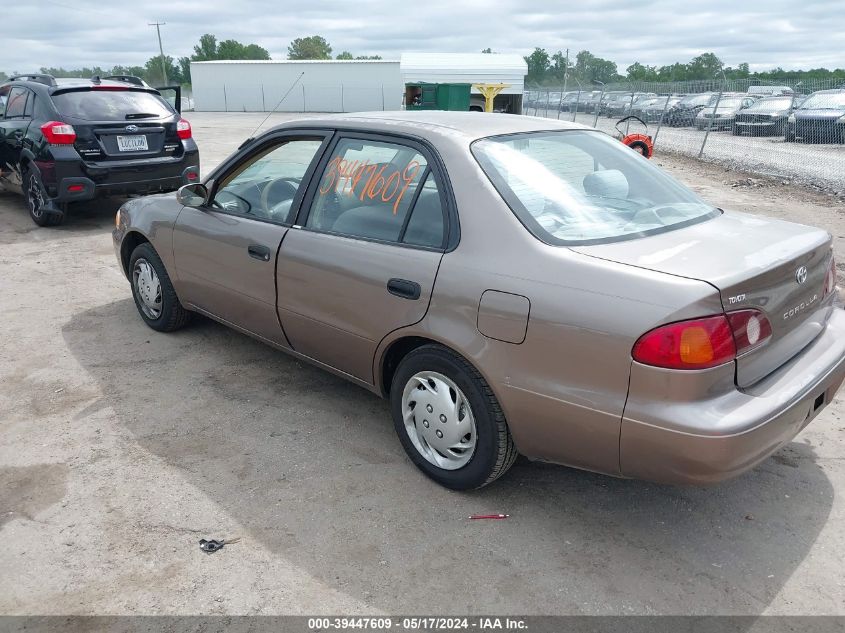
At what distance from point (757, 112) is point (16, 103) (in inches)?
739

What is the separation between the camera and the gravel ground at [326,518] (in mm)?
2578

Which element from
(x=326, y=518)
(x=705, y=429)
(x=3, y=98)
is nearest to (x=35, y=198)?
(x=3, y=98)

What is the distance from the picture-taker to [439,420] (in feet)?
10.2

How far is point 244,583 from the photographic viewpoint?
2643mm

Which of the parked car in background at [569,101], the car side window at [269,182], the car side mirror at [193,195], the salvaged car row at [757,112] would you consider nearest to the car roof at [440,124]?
the car side window at [269,182]

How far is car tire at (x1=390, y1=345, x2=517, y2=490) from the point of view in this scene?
114 inches

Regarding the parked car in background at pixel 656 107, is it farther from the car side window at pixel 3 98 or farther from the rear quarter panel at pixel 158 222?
the rear quarter panel at pixel 158 222

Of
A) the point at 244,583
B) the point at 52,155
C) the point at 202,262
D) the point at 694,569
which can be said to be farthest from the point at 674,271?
the point at 52,155

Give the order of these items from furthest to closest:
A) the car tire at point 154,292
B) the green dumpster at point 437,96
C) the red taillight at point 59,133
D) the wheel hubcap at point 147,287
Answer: the green dumpster at point 437,96 < the red taillight at point 59,133 < the wheel hubcap at point 147,287 < the car tire at point 154,292

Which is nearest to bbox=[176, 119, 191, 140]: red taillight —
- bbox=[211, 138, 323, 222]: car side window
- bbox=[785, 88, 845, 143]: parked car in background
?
bbox=[211, 138, 323, 222]: car side window

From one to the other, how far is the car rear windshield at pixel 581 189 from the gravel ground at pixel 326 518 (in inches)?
47.1

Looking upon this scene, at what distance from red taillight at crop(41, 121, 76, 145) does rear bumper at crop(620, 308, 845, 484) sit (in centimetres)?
738

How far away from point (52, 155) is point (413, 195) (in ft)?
20.2

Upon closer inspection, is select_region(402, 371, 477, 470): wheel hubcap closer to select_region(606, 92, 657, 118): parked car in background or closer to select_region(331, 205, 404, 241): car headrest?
select_region(331, 205, 404, 241): car headrest
